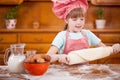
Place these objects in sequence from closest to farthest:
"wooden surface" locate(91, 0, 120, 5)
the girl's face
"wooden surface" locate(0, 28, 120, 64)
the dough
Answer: the dough
the girl's face
"wooden surface" locate(0, 28, 120, 64)
"wooden surface" locate(91, 0, 120, 5)

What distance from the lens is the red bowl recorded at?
1.61 metres

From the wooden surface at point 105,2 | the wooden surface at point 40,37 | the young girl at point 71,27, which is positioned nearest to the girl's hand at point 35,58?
the young girl at point 71,27

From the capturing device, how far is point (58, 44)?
2.16 meters

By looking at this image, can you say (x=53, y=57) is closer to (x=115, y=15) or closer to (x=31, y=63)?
(x=31, y=63)

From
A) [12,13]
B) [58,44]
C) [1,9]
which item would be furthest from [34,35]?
[58,44]

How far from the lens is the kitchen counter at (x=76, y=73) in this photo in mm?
1596

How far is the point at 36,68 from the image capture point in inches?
63.3

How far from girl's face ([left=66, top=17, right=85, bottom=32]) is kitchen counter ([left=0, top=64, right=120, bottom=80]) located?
1.23 ft

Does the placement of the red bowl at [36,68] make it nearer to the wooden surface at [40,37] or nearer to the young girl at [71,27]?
the young girl at [71,27]

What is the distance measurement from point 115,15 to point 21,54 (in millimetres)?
2799

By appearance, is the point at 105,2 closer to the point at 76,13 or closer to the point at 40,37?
the point at 40,37

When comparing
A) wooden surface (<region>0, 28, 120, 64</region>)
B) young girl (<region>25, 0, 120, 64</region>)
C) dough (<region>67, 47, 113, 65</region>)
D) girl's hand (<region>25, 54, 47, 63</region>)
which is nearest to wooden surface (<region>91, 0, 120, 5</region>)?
wooden surface (<region>0, 28, 120, 64</region>)

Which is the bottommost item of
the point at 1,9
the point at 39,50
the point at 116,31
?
the point at 39,50

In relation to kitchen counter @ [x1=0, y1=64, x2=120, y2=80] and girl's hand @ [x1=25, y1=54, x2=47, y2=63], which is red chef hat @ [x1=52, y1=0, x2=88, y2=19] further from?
girl's hand @ [x1=25, y1=54, x2=47, y2=63]
